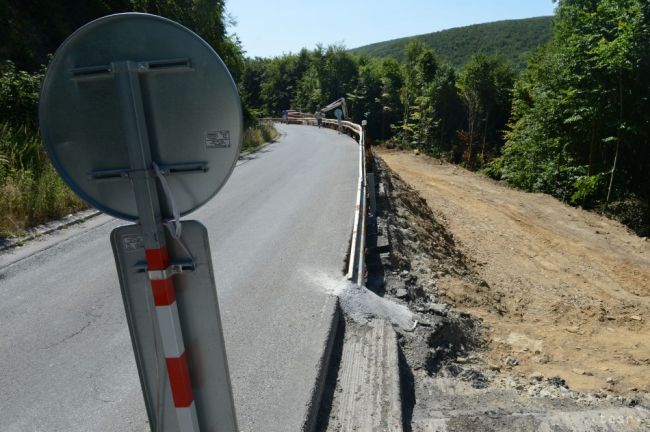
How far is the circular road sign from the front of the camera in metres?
1.93

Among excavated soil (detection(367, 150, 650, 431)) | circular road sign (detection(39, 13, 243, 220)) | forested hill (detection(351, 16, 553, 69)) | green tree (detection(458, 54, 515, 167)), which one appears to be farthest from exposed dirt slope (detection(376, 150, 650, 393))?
forested hill (detection(351, 16, 553, 69))

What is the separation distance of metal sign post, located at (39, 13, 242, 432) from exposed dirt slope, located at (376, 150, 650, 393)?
17.4ft

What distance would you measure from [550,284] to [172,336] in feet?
37.8

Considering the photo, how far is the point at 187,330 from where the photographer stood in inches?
87.3

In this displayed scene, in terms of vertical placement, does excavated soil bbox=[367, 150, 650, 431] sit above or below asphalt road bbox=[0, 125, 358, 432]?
below

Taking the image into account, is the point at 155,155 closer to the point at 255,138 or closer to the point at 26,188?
the point at 26,188

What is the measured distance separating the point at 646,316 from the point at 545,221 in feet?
27.5

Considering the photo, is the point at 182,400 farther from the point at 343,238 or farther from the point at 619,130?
the point at 619,130

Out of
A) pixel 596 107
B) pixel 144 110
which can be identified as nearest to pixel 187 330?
pixel 144 110

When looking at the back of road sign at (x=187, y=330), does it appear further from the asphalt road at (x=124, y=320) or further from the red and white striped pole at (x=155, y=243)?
the asphalt road at (x=124, y=320)

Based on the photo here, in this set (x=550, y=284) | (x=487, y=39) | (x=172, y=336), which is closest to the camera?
(x=172, y=336)

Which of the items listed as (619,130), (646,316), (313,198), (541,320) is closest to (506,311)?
(541,320)

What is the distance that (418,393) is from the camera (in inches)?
183

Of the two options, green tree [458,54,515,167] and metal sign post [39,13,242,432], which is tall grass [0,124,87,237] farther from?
green tree [458,54,515,167]
